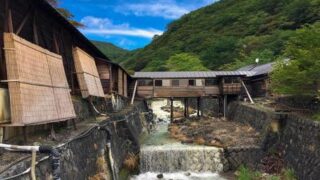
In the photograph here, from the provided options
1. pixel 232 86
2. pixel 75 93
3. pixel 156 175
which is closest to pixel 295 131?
pixel 156 175

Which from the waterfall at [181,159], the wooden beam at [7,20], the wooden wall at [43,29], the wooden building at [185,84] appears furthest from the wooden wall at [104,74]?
the wooden beam at [7,20]

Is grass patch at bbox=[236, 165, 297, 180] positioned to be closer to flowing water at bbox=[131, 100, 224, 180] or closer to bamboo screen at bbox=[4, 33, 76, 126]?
flowing water at bbox=[131, 100, 224, 180]

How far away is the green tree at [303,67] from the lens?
64.4 ft

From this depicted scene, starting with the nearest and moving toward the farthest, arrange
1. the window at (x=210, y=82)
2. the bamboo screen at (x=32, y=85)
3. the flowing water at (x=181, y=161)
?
the bamboo screen at (x=32, y=85) → the flowing water at (x=181, y=161) → the window at (x=210, y=82)

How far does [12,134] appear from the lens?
36.8 feet

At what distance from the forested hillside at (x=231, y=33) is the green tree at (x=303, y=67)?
34.1m

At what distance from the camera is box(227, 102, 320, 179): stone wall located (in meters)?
16.7

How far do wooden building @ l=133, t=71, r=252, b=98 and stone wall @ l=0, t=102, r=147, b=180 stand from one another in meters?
14.5

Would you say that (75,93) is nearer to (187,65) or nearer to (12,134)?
(12,134)

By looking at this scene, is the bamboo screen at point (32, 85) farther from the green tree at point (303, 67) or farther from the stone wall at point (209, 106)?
the stone wall at point (209, 106)

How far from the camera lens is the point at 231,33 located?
281 ft

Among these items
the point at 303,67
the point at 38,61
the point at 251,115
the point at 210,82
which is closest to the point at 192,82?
the point at 210,82

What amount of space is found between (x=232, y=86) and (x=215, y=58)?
123ft

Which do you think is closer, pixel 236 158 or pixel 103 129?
pixel 103 129
